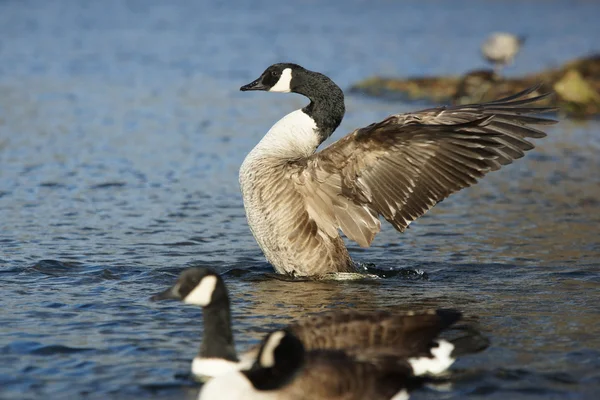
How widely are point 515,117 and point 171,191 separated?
502cm

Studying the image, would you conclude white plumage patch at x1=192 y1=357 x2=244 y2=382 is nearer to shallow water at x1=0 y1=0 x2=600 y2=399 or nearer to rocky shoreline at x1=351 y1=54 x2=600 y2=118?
shallow water at x1=0 y1=0 x2=600 y2=399

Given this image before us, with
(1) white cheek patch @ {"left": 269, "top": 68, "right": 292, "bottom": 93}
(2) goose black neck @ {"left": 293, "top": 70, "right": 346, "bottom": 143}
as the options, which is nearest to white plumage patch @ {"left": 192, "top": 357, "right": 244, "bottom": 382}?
(2) goose black neck @ {"left": 293, "top": 70, "right": 346, "bottom": 143}

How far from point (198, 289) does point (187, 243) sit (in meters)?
3.69

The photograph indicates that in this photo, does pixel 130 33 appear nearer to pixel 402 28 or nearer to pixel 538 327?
pixel 402 28

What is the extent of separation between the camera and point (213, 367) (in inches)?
220

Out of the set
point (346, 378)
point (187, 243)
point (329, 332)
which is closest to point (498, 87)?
point (187, 243)

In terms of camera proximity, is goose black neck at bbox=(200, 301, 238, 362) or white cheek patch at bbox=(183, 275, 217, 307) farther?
white cheek patch at bbox=(183, 275, 217, 307)

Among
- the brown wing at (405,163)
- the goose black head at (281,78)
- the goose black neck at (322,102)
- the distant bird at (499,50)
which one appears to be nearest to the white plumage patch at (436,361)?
the brown wing at (405,163)

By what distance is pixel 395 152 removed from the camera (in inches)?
303

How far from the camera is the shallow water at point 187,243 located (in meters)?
6.07

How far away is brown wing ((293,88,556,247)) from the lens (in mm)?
7555

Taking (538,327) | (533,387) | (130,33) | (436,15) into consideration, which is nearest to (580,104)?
(538,327)

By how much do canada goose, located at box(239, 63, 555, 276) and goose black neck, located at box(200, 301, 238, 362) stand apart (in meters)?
2.29

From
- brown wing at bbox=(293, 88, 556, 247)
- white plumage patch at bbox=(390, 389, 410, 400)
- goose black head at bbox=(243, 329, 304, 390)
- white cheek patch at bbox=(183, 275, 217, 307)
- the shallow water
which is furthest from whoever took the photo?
brown wing at bbox=(293, 88, 556, 247)
